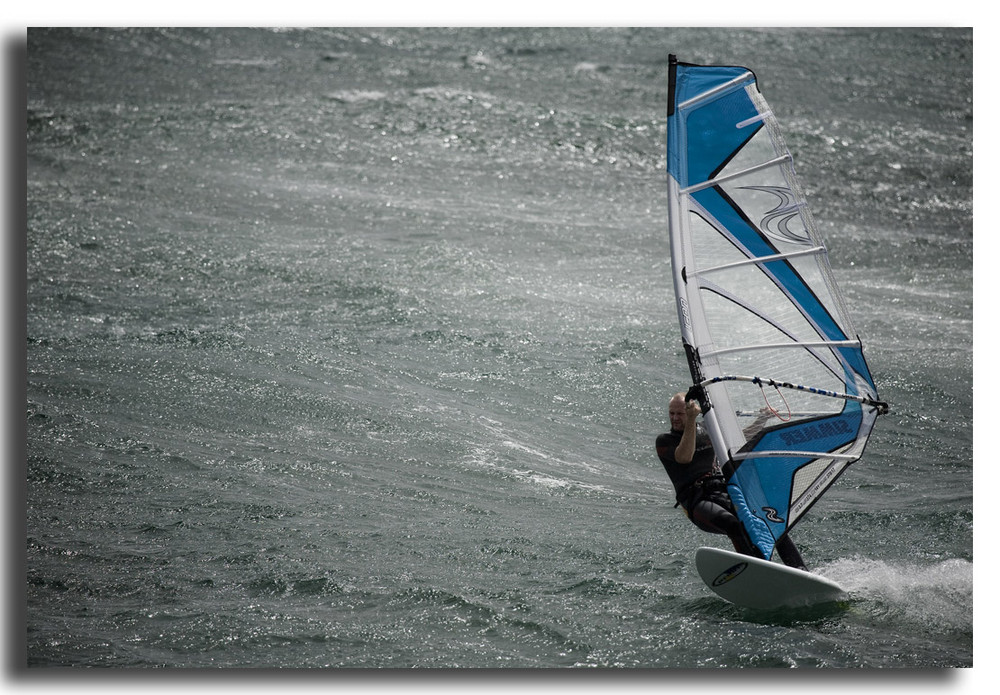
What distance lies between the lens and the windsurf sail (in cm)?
387

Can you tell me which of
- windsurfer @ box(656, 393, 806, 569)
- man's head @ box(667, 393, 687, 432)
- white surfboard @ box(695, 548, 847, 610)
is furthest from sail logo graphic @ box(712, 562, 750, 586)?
man's head @ box(667, 393, 687, 432)

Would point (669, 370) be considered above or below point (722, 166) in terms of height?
below

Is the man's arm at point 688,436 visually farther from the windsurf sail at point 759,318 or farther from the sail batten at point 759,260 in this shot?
the sail batten at point 759,260

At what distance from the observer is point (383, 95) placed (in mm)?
7941

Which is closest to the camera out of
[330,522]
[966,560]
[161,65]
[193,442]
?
[966,560]

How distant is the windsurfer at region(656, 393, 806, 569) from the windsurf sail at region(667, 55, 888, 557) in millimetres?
61

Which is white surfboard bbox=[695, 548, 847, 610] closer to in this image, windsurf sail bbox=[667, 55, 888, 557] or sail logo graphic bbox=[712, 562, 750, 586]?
sail logo graphic bbox=[712, 562, 750, 586]

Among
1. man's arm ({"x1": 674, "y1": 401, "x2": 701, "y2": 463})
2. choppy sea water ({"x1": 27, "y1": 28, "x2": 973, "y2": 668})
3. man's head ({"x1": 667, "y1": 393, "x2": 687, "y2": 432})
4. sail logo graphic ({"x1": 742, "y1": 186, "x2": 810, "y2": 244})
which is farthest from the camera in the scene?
choppy sea water ({"x1": 27, "y1": 28, "x2": 973, "y2": 668})

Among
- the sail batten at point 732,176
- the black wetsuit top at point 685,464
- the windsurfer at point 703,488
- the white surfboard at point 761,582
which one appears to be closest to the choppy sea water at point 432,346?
the white surfboard at point 761,582

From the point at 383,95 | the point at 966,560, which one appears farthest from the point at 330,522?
the point at 383,95

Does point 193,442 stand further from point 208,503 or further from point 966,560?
point 966,560

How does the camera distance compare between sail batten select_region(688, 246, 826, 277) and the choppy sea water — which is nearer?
sail batten select_region(688, 246, 826, 277)

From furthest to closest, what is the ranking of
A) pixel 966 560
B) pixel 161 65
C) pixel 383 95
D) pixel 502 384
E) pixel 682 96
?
pixel 383 95, pixel 161 65, pixel 502 384, pixel 966 560, pixel 682 96

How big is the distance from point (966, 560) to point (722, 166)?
1926mm
